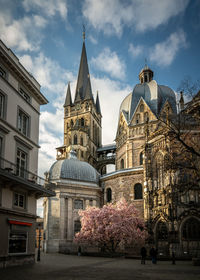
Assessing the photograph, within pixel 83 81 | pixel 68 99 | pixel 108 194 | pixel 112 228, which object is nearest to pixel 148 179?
pixel 112 228

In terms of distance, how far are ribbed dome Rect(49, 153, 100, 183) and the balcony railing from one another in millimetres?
20915

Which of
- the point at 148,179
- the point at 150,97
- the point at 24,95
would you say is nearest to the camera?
the point at 24,95

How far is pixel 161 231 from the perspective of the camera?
33281mm

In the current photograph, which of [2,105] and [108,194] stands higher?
[2,105]

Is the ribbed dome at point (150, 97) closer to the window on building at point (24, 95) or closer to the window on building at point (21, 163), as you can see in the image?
the window on building at point (24, 95)

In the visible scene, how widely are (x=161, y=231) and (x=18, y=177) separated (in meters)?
20.2

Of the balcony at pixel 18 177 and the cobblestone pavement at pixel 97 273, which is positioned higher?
the balcony at pixel 18 177

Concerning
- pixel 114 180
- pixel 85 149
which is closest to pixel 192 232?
pixel 114 180

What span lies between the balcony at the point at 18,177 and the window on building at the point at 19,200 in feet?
3.07

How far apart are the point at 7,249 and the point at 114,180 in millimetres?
26267

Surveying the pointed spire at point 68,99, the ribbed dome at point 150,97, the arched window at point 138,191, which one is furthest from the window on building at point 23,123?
the pointed spire at point 68,99

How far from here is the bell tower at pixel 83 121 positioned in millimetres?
71625

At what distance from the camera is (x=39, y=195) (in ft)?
77.2

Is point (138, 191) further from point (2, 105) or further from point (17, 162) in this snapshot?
point (2, 105)
